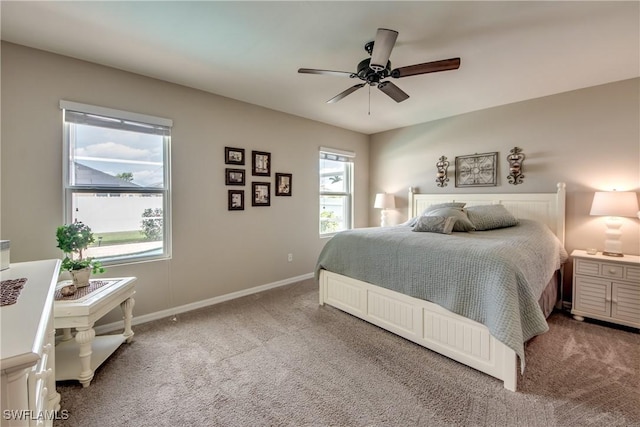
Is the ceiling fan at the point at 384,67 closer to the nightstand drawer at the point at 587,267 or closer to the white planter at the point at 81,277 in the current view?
the white planter at the point at 81,277

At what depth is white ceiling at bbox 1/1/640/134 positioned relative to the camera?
1.77 meters

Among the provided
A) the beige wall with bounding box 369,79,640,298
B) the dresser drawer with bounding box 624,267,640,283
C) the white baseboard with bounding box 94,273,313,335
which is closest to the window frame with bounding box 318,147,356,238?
the white baseboard with bounding box 94,273,313,335

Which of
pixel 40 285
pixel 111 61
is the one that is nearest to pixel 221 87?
pixel 111 61

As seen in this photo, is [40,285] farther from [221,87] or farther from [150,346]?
[221,87]

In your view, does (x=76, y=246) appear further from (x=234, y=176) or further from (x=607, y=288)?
(x=607, y=288)

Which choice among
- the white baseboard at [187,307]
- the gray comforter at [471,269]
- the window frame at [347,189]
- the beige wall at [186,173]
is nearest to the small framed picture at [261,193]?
the beige wall at [186,173]

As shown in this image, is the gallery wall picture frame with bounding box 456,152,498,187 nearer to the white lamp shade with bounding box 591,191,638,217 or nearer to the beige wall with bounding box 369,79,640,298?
the beige wall with bounding box 369,79,640,298

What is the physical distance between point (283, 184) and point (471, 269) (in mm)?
2663

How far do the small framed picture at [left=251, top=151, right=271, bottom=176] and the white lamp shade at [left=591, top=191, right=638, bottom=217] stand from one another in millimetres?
3693

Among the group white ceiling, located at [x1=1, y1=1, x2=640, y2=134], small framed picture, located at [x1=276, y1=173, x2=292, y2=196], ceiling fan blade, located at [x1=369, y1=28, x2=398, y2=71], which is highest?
white ceiling, located at [x1=1, y1=1, x2=640, y2=134]

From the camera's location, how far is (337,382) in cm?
183

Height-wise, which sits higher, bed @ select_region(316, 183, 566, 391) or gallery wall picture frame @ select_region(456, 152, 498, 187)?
gallery wall picture frame @ select_region(456, 152, 498, 187)

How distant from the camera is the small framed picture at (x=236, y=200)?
334 cm

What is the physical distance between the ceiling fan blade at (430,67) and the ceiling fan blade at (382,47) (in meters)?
0.14
